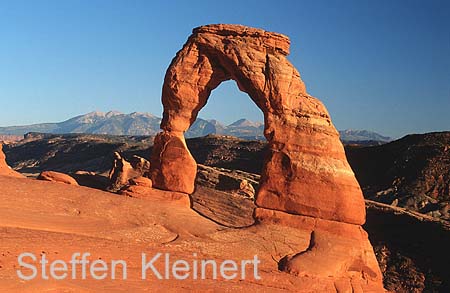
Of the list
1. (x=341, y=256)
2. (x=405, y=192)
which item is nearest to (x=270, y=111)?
(x=341, y=256)

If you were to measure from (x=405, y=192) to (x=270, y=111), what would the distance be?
1439 inches

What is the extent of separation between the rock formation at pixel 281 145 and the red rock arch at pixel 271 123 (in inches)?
1.4

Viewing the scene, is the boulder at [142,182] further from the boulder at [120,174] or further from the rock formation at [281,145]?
the boulder at [120,174]

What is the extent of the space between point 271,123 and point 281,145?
89 cm

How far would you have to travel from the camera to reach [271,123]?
1731cm

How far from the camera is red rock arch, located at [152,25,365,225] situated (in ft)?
53.7

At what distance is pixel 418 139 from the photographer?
6419cm

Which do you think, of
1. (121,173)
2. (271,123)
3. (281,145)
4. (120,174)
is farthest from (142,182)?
(121,173)

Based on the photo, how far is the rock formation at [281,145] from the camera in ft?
52.8

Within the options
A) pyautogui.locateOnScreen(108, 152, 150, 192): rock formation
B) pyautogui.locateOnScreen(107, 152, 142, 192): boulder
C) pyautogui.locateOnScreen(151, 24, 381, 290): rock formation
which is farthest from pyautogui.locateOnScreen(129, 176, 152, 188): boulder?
pyautogui.locateOnScreen(107, 152, 142, 192): boulder

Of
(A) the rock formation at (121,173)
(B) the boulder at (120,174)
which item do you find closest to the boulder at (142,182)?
(A) the rock formation at (121,173)

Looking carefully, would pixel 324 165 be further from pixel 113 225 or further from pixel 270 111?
pixel 113 225

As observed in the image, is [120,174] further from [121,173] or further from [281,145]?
[281,145]

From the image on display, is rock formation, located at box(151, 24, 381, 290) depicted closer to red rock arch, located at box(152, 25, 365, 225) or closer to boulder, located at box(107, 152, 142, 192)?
red rock arch, located at box(152, 25, 365, 225)
